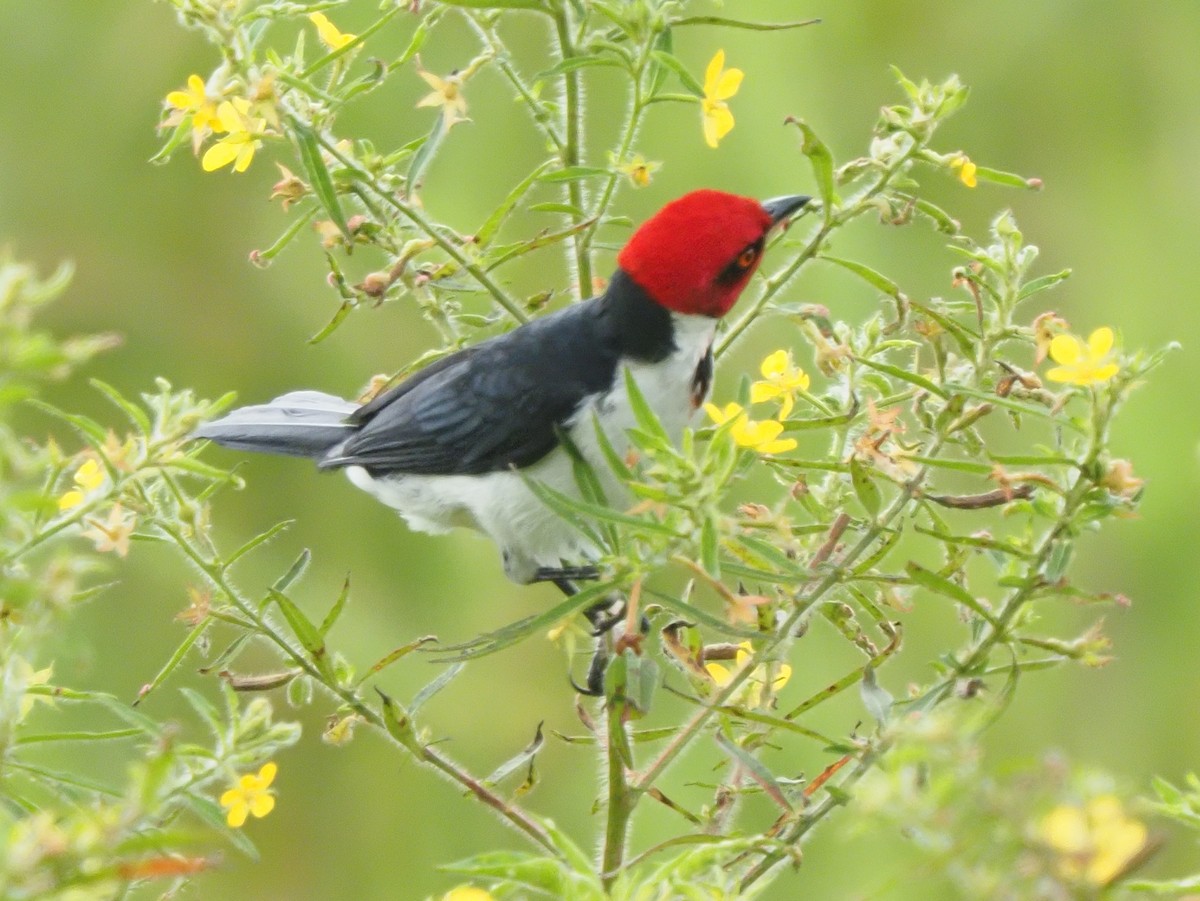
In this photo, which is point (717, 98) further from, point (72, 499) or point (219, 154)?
point (72, 499)

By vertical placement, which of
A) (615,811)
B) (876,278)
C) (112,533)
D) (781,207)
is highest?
(781,207)

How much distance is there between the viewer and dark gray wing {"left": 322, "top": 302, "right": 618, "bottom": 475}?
1.31 m

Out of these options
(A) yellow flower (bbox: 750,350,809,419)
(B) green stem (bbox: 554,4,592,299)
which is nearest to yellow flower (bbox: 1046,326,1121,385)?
(A) yellow flower (bbox: 750,350,809,419)

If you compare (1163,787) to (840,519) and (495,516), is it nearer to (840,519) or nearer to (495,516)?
(840,519)

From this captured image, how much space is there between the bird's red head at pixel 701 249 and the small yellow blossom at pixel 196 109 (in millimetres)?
409

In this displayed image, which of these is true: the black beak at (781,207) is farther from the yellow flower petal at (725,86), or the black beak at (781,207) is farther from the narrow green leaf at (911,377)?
the narrow green leaf at (911,377)

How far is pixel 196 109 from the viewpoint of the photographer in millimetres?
896

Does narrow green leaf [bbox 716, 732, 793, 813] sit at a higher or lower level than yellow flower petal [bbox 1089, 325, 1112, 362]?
lower

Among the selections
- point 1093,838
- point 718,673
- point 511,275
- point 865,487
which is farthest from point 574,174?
point 511,275

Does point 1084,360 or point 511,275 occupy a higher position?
point 511,275

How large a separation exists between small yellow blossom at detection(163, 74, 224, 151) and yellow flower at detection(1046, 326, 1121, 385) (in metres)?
0.53

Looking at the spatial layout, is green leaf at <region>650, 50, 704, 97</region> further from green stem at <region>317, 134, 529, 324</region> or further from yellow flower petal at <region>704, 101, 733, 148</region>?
green stem at <region>317, 134, 529, 324</region>

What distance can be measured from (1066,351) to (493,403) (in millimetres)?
702

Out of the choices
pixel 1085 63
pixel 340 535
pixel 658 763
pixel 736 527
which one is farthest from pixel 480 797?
pixel 1085 63
